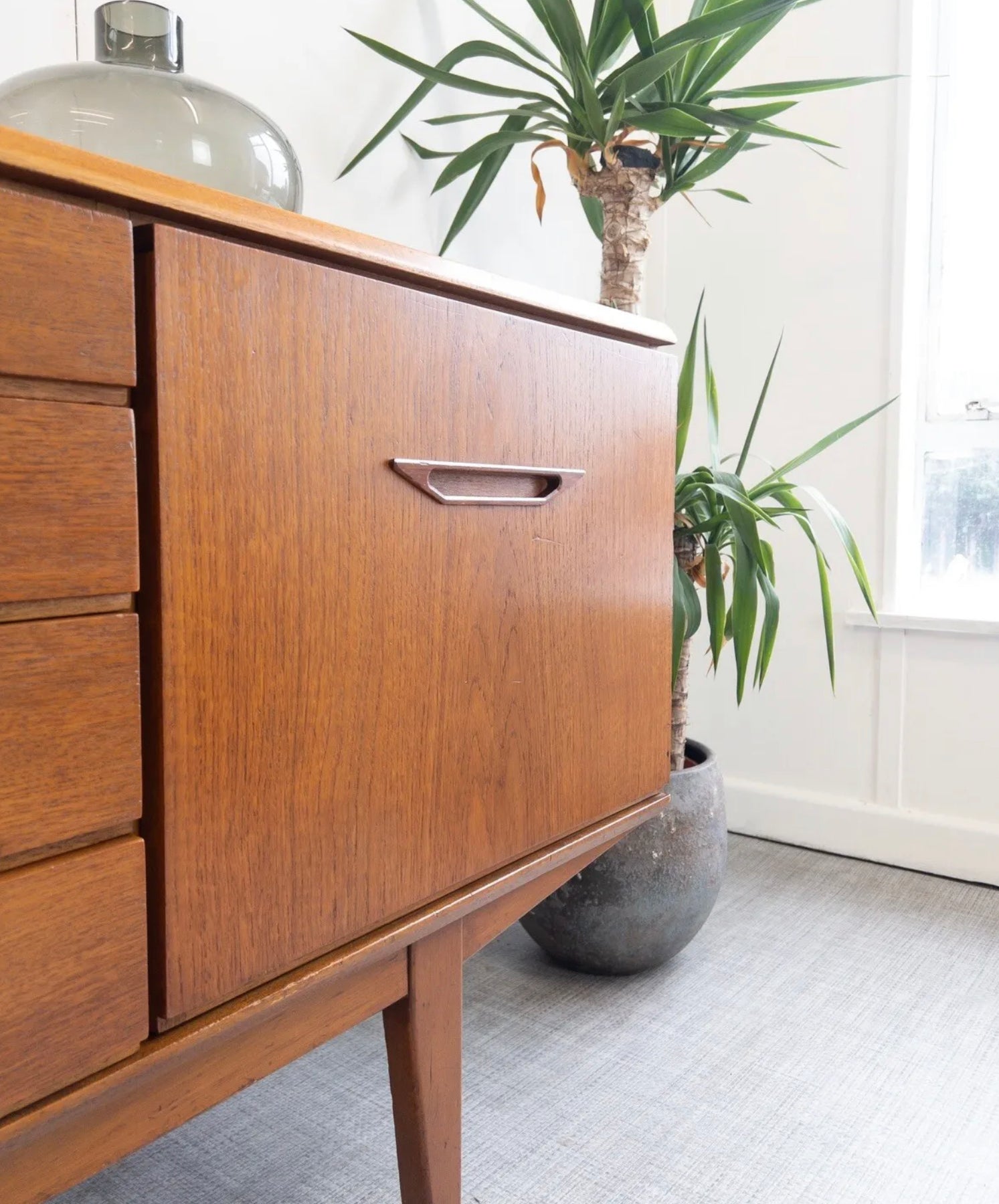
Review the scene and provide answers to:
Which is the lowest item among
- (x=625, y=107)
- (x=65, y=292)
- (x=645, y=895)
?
(x=645, y=895)

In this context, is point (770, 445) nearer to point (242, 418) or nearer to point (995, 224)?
point (995, 224)

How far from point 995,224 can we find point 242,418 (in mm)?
1797

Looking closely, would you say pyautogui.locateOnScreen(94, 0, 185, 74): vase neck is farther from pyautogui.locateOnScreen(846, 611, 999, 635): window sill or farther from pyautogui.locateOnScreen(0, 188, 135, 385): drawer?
pyautogui.locateOnScreen(846, 611, 999, 635): window sill

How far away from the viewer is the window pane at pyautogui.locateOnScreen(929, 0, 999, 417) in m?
1.87

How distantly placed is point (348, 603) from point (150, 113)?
398mm

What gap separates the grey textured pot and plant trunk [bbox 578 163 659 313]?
0.70 metres

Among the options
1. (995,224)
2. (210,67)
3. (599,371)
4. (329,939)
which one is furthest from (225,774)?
(995,224)

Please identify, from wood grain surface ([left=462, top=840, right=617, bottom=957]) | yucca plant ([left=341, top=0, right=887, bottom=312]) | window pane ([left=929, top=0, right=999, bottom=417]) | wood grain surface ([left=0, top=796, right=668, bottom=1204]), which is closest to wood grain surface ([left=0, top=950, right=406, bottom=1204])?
wood grain surface ([left=0, top=796, right=668, bottom=1204])

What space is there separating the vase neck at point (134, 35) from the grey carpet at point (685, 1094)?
1025 mm

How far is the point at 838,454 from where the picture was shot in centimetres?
198

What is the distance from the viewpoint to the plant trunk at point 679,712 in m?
1.48

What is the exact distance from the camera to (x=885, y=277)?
74.5 inches

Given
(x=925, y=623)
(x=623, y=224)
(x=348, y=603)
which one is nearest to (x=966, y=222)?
(x=925, y=623)

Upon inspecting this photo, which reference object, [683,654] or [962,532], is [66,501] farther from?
[962,532]
